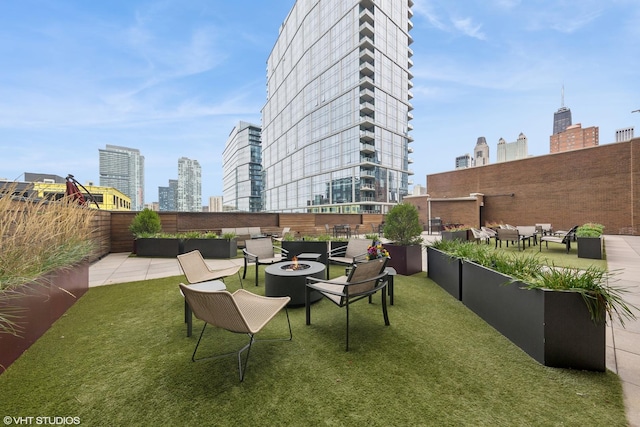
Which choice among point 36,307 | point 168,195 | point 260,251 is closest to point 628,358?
point 260,251

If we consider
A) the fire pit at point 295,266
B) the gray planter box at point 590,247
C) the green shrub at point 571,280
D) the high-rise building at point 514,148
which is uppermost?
the high-rise building at point 514,148

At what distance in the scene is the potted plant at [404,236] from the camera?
212 inches

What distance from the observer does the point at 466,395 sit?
5.94 feet

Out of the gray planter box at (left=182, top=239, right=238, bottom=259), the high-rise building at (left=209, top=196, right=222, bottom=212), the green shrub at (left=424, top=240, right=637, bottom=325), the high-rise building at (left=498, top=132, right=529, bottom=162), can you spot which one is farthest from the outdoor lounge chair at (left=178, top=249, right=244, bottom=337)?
the high-rise building at (left=209, top=196, right=222, bottom=212)

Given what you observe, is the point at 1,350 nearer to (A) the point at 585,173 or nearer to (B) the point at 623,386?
(B) the point at 623,386

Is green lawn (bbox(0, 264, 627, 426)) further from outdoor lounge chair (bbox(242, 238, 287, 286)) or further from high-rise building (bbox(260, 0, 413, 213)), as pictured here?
high-rise building (bbox(260, 0, 413, 213))

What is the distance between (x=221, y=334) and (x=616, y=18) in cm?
2465

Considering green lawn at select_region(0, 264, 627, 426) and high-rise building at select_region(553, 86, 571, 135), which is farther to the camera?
high-rise building at select_region(553, 86, 571, 135)

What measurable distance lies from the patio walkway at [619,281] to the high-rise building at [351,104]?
3533 cm

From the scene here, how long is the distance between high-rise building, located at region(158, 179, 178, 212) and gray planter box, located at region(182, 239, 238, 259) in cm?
17648

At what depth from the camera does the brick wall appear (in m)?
13.6

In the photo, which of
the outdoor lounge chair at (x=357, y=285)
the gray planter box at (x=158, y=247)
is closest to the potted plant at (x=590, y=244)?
the outdoor lounge chair at (x=357, y=285)

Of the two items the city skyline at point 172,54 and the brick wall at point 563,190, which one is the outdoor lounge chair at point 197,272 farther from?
the brick wall at point 563,190

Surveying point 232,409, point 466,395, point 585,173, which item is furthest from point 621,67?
point 232,409
